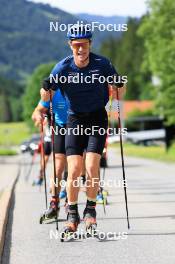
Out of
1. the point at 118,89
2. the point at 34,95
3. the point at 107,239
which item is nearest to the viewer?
the point at 107,239

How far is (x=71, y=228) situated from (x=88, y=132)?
102 centimetres

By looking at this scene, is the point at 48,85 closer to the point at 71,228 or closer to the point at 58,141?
the point at 71,228

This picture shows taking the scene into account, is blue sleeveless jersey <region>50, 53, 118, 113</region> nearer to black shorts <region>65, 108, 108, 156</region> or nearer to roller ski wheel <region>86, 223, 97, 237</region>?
black shorts <region>65, 108, 108, 156</region>

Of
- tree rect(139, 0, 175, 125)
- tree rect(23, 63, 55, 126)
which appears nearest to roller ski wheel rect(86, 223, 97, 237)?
tree rect(23, 63, 55, 126)

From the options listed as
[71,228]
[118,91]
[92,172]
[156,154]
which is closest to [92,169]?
[92,172]

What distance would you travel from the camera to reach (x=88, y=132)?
8023 millimetres

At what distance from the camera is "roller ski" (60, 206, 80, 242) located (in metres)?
7.69

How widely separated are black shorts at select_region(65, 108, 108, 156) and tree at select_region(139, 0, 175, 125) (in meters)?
42.1

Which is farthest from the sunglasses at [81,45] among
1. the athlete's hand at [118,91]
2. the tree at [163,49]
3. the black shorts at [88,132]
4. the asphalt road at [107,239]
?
the tree at [163,49]

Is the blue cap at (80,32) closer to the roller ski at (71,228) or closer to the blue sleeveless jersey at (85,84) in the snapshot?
the blue sleeveless jersey at (85,84)

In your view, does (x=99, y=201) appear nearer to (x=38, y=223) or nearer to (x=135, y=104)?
(x=38, y=223)

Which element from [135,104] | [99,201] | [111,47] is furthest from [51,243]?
[111,47]

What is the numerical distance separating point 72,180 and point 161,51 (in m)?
44.0

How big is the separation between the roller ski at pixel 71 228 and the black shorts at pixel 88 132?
0.63 m
